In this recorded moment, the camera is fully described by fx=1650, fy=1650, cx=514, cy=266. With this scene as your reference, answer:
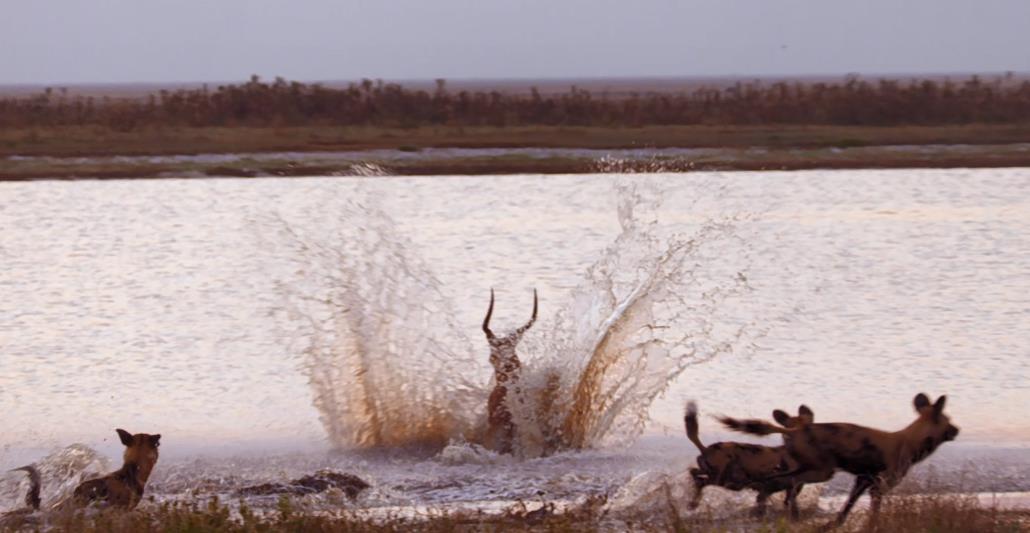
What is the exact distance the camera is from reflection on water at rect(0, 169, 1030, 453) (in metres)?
11.6

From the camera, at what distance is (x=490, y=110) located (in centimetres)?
4141

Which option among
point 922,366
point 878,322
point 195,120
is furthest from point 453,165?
point 922,366

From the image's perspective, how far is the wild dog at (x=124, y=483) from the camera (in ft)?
25.1

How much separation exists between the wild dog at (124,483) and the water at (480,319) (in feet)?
3.31

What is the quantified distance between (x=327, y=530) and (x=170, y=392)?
587cm

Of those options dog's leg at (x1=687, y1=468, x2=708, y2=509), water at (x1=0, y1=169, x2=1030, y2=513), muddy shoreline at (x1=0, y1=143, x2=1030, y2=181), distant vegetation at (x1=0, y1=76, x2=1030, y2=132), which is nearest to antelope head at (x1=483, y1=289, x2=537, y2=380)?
water at (x1=0, y1=169, x2=1030, y2=513)

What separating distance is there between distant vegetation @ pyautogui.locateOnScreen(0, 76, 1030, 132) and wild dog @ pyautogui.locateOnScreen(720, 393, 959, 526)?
3272 cm

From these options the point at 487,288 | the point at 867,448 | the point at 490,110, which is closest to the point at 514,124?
the point at 490,110

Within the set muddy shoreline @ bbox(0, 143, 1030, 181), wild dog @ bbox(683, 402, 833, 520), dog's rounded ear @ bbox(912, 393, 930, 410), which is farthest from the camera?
muddy shoreline @ bbox(0, 143, 1030, 181)

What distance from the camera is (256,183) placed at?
3031 cm

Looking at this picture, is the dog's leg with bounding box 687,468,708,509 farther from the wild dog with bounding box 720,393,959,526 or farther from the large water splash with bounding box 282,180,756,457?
the large water splash with bounding box 282,180,756,457

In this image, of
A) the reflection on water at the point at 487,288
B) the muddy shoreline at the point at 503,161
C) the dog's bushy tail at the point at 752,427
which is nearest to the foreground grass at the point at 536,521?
the dog's bushy tail at the point at 752,427

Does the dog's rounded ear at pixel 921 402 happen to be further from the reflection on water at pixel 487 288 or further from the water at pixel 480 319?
the reflection on water at pixel 487 288

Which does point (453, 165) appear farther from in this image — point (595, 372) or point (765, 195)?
point (595, 372)
